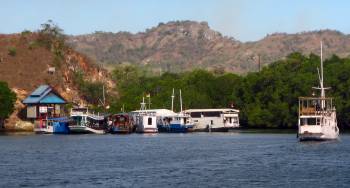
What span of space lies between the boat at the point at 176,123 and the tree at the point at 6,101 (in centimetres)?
3027

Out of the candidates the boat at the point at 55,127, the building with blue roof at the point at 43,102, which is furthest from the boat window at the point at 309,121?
the building with blue roof at the point at 43,102

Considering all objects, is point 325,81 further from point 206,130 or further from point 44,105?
point 44,105

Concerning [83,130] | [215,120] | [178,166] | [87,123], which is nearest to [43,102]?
[87,123]

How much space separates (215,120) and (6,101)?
43.8 metres

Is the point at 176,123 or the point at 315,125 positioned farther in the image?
the point at 176,123

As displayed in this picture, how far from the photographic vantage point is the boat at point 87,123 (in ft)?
526

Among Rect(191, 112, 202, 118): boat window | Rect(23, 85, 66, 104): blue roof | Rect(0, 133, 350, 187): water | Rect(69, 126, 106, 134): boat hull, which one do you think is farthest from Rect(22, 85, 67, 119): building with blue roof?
Rect(0, 133, 350, 187): water

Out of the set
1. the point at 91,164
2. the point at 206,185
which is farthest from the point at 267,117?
the point at 206,185

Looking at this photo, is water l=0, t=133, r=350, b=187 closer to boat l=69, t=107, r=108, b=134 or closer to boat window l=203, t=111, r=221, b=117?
boat l=69, t=107, r=108, b=134

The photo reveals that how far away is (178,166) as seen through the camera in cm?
7606

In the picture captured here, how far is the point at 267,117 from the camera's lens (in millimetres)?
185625

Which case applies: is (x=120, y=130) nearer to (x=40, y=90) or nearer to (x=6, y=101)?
(x=40, y=90)

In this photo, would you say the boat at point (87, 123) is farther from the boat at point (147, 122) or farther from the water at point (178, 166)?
the water at point (178, 166)

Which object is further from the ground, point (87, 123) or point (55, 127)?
point (87, 123)
